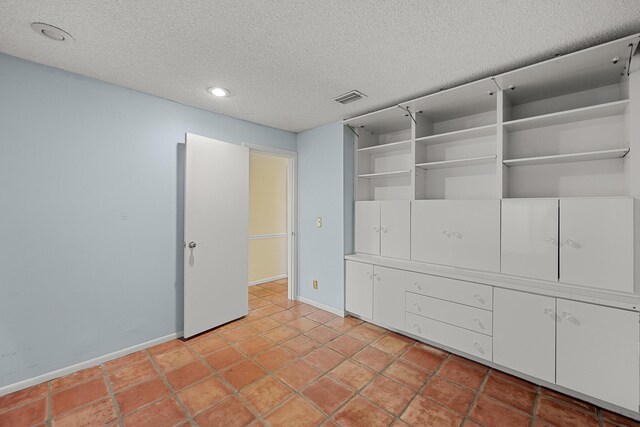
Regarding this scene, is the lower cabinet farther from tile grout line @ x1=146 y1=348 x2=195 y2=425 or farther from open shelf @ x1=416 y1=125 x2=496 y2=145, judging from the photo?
tile grout line @ x1=146 y1=348 x2=195 y2=425

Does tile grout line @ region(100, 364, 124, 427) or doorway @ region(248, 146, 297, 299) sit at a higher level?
doorway @ region(248, 146, 297, 299)

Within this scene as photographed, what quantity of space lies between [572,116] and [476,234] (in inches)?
47.1

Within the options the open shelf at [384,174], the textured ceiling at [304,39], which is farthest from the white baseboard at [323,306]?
the textured ceiling at [304,39]

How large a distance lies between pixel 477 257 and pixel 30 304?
3.76m

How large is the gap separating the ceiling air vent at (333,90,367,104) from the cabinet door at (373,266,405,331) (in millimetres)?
1865

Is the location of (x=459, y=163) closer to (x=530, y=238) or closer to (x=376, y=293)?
(x=530, y=238)

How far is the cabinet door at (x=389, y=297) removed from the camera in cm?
294

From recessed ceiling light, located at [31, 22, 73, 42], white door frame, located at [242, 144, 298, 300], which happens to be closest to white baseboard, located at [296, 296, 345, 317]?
white door frame, located at [242, 144, 298, 300]

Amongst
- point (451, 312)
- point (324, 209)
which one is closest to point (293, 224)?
point (324, 209)

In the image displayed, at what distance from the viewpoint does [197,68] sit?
2.23 m

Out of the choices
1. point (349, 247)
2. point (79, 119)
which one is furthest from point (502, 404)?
point (79, 119)

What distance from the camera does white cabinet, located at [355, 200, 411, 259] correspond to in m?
3.07

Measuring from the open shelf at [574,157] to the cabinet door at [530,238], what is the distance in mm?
351

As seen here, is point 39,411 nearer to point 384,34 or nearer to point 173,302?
point 173,302
